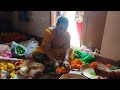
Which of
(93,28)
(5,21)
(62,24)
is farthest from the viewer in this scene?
(5,21)

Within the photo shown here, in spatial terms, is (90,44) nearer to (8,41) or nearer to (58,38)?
(58,38)

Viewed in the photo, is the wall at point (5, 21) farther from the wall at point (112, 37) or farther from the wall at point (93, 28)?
the wall at point (112, 37)

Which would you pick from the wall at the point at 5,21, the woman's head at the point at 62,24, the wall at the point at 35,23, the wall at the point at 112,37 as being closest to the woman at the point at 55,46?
the woman's head at the point at 62,24

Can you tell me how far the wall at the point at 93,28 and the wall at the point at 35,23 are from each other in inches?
25.1

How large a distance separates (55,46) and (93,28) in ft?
2.38

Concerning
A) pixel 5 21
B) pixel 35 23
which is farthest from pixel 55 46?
pixel 5 21

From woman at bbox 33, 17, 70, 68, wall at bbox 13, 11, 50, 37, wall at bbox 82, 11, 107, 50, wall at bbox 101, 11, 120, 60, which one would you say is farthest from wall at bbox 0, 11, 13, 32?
wall at bbox 101, 11, 120, 60

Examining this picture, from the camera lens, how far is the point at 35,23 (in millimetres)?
2959

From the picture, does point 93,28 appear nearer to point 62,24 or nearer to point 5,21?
point 62,24

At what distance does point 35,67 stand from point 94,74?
0.61 meters

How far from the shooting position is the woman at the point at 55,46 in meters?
1.96

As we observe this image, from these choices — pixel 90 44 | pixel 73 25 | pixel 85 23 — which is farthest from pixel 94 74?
pixel 73 25

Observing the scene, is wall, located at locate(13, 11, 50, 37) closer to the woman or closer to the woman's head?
the woman

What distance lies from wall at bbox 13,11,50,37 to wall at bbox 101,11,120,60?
1044mm
